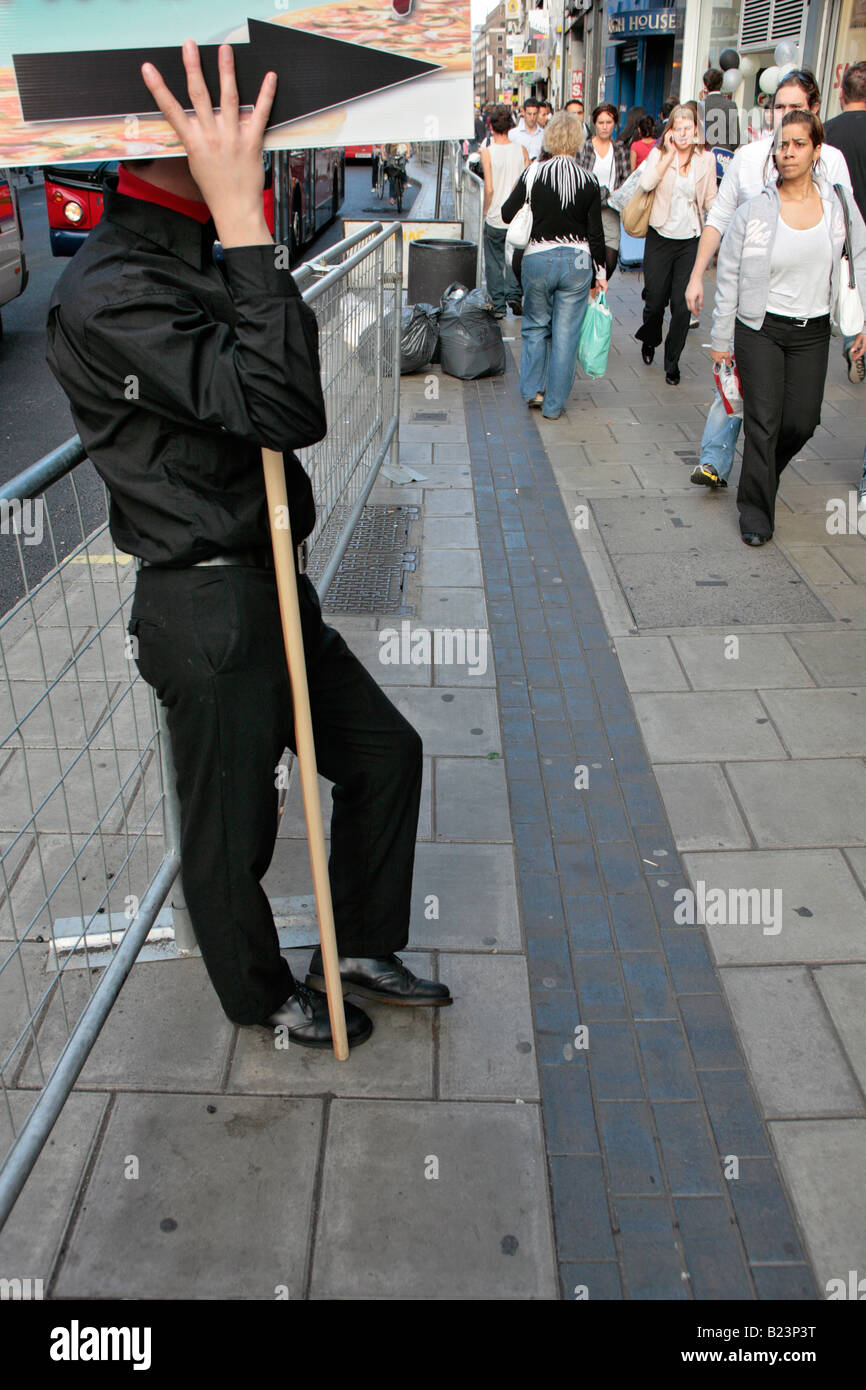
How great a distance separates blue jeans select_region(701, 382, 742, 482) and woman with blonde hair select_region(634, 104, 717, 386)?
8.05 ft

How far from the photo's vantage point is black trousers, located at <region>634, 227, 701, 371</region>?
895 centimetres

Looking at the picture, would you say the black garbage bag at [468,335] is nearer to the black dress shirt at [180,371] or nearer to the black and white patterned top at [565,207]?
the black and white patterned top at [565,207]

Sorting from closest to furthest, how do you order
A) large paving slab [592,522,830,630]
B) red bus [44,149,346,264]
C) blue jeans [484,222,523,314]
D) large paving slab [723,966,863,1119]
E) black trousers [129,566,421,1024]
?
black trousers [129,566,421,1024], large paving slab [723,966,863,1119], large paving slab [592,522,830,630], blue jeans [484,222,523,314], red bus [44,149,346,264]

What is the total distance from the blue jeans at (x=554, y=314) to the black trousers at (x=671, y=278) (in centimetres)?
113

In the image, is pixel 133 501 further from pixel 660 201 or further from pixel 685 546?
pixel 660 201

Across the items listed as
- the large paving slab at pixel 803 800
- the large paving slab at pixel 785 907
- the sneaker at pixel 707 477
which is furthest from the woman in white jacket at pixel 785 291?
the large paving slab at pixel 785 907

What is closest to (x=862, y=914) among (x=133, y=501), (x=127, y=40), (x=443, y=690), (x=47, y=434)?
(x=443, y=690)

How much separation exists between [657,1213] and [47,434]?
7002 mm

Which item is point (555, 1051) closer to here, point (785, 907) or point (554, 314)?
point (785, 907)

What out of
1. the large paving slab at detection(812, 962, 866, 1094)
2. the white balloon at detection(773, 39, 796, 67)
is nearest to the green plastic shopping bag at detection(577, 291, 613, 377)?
the large paving slab at detection(812, 962, 866, 1094)

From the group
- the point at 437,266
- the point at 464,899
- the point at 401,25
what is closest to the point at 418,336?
the point at 437,266

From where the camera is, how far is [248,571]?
2316 millimetres

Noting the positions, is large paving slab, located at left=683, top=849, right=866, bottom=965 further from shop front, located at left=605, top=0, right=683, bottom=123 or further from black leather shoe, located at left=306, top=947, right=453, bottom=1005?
shop front, located at left=605, top=0, right=683, bottom=123

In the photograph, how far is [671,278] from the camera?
357 inches
